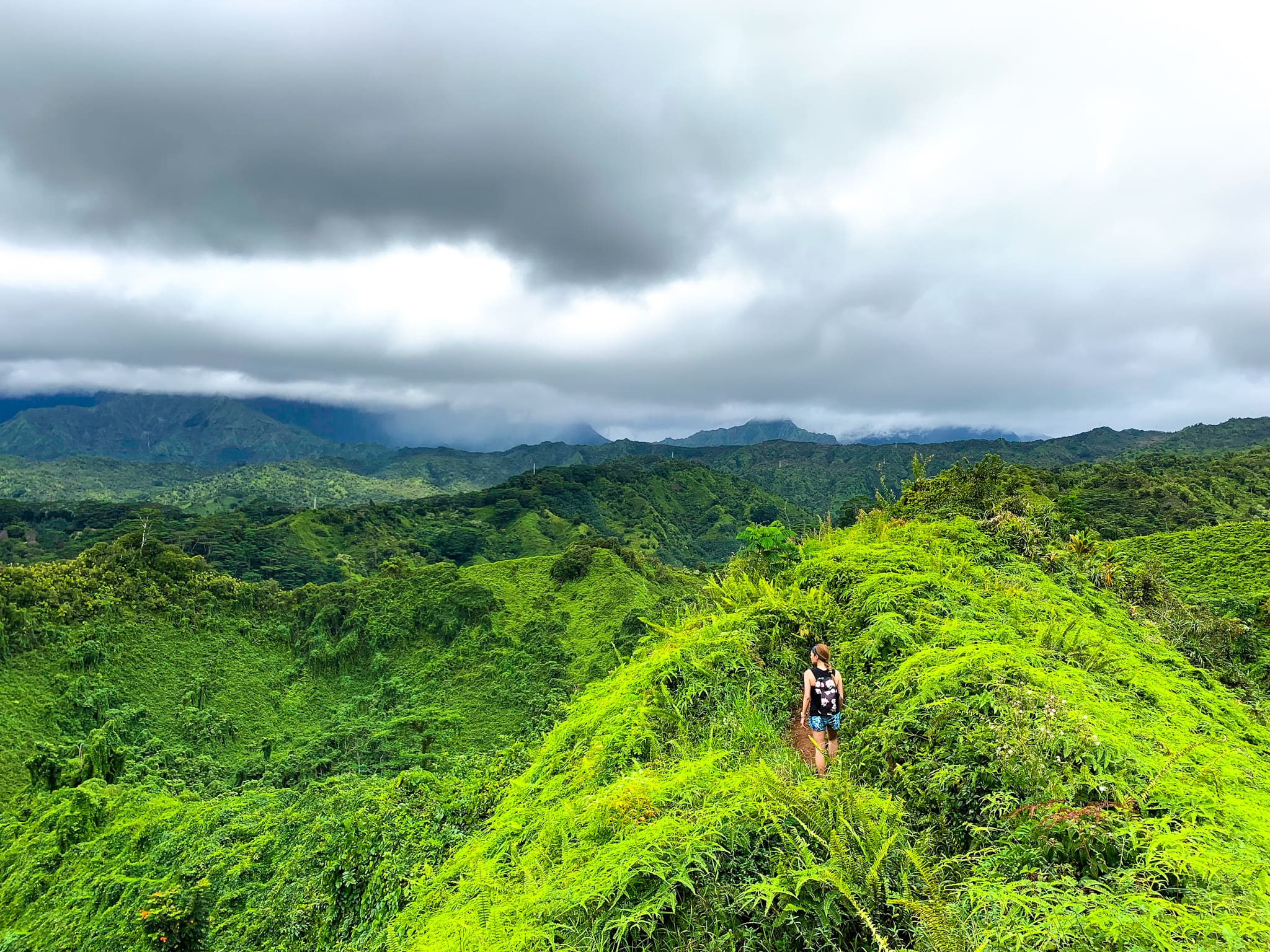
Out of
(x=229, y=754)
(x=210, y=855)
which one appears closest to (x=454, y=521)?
(x=229, y=754)

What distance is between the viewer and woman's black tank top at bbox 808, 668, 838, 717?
5.99 metres

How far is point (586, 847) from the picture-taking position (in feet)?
13.6

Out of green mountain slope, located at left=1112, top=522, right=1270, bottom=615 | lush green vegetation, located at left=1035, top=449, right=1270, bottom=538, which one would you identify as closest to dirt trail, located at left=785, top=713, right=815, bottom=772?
green mountain slope, located at left=1112, top=522, right=1270, bottom=615

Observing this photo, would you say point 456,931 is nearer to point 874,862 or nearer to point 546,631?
point 874,862

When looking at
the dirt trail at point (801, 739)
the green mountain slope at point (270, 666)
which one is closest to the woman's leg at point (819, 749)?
the dirt trail at point (801, 739)

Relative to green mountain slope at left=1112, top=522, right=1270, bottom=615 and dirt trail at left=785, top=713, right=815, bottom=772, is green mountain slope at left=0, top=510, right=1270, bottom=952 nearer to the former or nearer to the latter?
dirt trail at left=785, top=713, right=815, bottom=772

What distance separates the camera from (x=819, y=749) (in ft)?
18.7

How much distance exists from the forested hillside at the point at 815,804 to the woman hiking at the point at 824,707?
209 mm

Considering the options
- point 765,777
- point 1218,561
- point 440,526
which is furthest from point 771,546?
point 440,526

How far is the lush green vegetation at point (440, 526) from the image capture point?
259 feet

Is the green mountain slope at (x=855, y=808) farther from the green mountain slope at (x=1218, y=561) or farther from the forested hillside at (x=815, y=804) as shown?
the green mountain slope at (x=1218, y=561)

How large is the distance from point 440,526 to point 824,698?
4281 inches

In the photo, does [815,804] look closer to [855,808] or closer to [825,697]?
[855,808]

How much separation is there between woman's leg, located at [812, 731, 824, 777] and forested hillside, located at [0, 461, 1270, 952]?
0.97 feet
